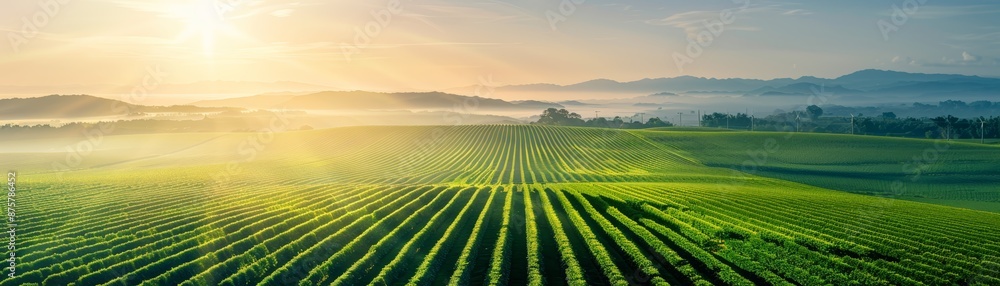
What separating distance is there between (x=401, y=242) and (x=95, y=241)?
10.5 m

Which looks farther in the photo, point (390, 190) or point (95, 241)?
point (390, 190)

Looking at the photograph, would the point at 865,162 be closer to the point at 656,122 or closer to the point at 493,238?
the point at 493,238

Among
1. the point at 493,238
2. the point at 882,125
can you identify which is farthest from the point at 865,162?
the point at 493,238

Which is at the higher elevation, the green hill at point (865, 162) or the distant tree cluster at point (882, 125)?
the distant tree cluster at point (882, 125)

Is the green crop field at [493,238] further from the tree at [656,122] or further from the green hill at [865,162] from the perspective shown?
the tree at [656,122]

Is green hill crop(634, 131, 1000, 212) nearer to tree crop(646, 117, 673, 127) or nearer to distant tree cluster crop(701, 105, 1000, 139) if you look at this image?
distant tree cluster crop(701, 105, 1000, 139)

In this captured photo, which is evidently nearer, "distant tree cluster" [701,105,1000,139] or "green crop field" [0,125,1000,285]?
"green crop field" [0,125,1000,285]

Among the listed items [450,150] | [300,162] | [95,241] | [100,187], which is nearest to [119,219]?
[95,241]

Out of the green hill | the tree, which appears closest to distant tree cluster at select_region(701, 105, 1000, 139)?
the tree

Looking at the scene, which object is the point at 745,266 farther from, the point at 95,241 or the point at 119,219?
the point at 119,219

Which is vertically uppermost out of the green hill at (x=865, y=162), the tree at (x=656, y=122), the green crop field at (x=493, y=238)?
the tree at (x=656, y=122)

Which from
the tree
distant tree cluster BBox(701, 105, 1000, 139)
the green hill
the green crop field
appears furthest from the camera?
the tree

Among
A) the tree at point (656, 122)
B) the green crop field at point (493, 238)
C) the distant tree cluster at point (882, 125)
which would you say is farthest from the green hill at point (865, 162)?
the tree at point (656, 122)

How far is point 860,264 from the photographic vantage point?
20.0 m
